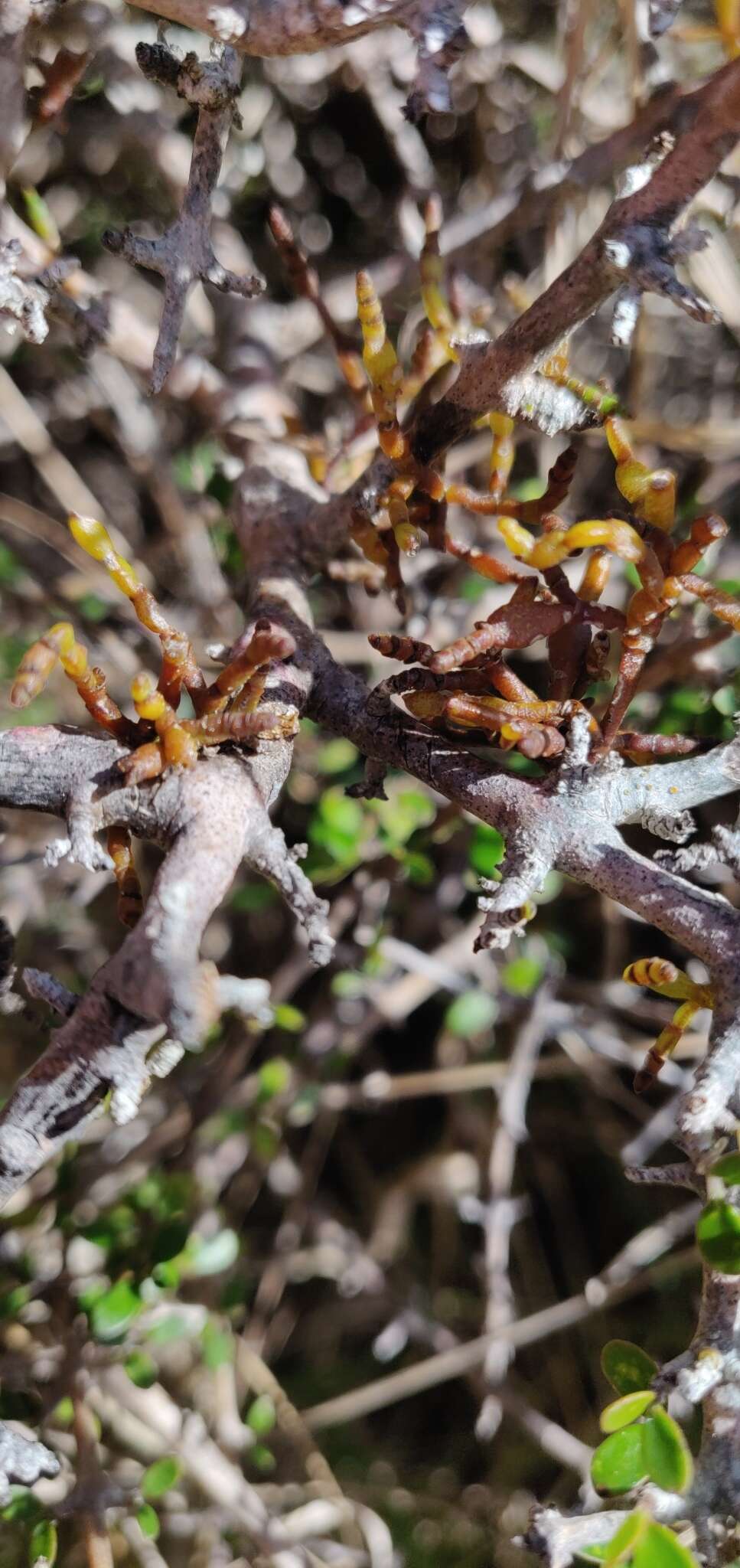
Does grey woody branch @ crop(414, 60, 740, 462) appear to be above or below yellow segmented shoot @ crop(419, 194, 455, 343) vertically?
above

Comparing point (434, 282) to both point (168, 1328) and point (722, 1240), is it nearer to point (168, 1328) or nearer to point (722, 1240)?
point (722, 1240)

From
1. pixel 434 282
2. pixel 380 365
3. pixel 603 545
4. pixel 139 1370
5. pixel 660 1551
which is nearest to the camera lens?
pixel 660 1551

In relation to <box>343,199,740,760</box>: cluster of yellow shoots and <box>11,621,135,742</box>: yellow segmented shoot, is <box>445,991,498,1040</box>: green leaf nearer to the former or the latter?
<box>343,199,740,760</box>: cluster of yellow shoots

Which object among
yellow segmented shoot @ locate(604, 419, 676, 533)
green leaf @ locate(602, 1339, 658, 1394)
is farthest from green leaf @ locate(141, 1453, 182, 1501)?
yellow segmented shoot @ locate(604, 419, 676, 533)

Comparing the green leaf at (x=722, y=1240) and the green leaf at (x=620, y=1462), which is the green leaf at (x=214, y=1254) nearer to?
the green leaf at (x=620, y=1462)

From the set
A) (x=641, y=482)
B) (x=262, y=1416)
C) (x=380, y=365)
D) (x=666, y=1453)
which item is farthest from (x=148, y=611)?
(x=262, y=1416)

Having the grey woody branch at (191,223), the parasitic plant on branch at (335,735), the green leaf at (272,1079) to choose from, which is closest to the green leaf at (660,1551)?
the parasitic plant on branch at (335,735)
